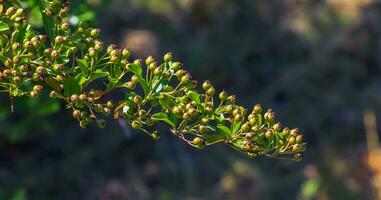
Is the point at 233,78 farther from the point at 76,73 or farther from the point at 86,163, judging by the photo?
the point at 76,73

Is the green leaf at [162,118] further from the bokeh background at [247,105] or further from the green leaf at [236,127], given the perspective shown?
the bokeh background at [247,105]

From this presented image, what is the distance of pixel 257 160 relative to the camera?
5395 mm

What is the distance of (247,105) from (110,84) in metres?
4.31

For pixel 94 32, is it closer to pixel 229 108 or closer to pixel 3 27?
pixel 3 27

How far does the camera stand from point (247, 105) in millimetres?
5801

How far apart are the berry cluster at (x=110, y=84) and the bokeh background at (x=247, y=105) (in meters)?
2.95

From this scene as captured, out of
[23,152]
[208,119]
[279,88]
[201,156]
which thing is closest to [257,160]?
[201,156]

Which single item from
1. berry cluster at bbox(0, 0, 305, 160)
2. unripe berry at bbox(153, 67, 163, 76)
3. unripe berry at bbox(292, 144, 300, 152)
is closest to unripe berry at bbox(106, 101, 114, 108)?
berry cluster at bbox(0, 0, 305, 160)

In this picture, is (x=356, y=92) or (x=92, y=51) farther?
(x=356, y=92)

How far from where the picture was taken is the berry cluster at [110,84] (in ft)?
4.84

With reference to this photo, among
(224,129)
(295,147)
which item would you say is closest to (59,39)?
(224,129)

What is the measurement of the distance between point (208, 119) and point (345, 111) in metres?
4.65

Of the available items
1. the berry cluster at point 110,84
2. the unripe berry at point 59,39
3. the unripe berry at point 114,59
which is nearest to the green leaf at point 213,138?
the berry cluster at point 110,84

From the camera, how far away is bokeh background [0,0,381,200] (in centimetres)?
523
